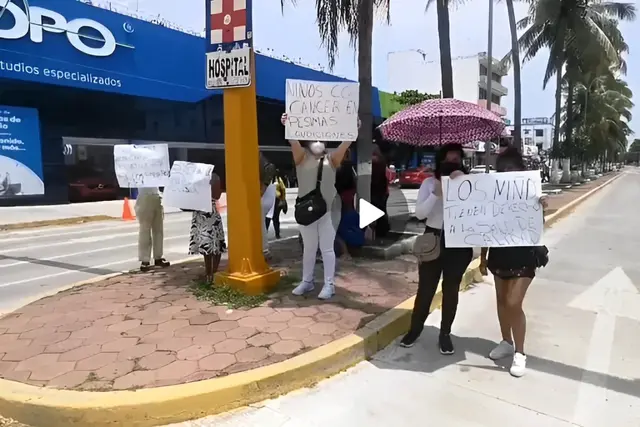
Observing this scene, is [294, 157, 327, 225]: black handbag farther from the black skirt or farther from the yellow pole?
the black skirt

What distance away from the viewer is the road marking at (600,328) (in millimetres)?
3569

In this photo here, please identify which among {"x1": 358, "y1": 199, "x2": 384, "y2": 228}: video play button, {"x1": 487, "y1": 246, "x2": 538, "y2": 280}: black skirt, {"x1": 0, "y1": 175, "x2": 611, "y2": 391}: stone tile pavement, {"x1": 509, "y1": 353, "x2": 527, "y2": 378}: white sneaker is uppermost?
{"x1": 358, "y1": 199, "x2": 384, "y2": 228}: video play button

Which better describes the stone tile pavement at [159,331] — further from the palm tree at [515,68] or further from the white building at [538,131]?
the white building at [538,131]

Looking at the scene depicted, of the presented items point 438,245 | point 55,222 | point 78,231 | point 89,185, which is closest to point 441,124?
point 438,245

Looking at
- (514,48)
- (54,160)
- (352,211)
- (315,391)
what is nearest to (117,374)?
(315,391)

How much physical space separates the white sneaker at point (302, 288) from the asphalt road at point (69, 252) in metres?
2.92

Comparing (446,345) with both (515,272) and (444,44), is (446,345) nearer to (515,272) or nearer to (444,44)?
(515,272)

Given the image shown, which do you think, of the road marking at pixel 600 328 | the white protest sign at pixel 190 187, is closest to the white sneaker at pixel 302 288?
the white protest sign at pixel 190 187

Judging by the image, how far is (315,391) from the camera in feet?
12.2

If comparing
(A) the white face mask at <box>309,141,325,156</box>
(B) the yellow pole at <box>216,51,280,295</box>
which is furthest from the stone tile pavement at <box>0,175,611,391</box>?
(A) the white face mask at <box>309,141,325,156</box>

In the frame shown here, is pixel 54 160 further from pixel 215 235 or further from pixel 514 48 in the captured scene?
pixel 514 48

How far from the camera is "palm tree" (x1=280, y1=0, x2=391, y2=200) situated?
25.6 feet

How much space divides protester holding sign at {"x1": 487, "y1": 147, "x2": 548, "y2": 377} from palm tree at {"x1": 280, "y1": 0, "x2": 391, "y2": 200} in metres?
3.70

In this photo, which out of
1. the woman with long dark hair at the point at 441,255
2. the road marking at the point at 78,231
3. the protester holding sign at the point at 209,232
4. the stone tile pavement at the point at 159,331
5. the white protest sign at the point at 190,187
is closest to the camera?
the stone tile pavement at the point at 159,331
